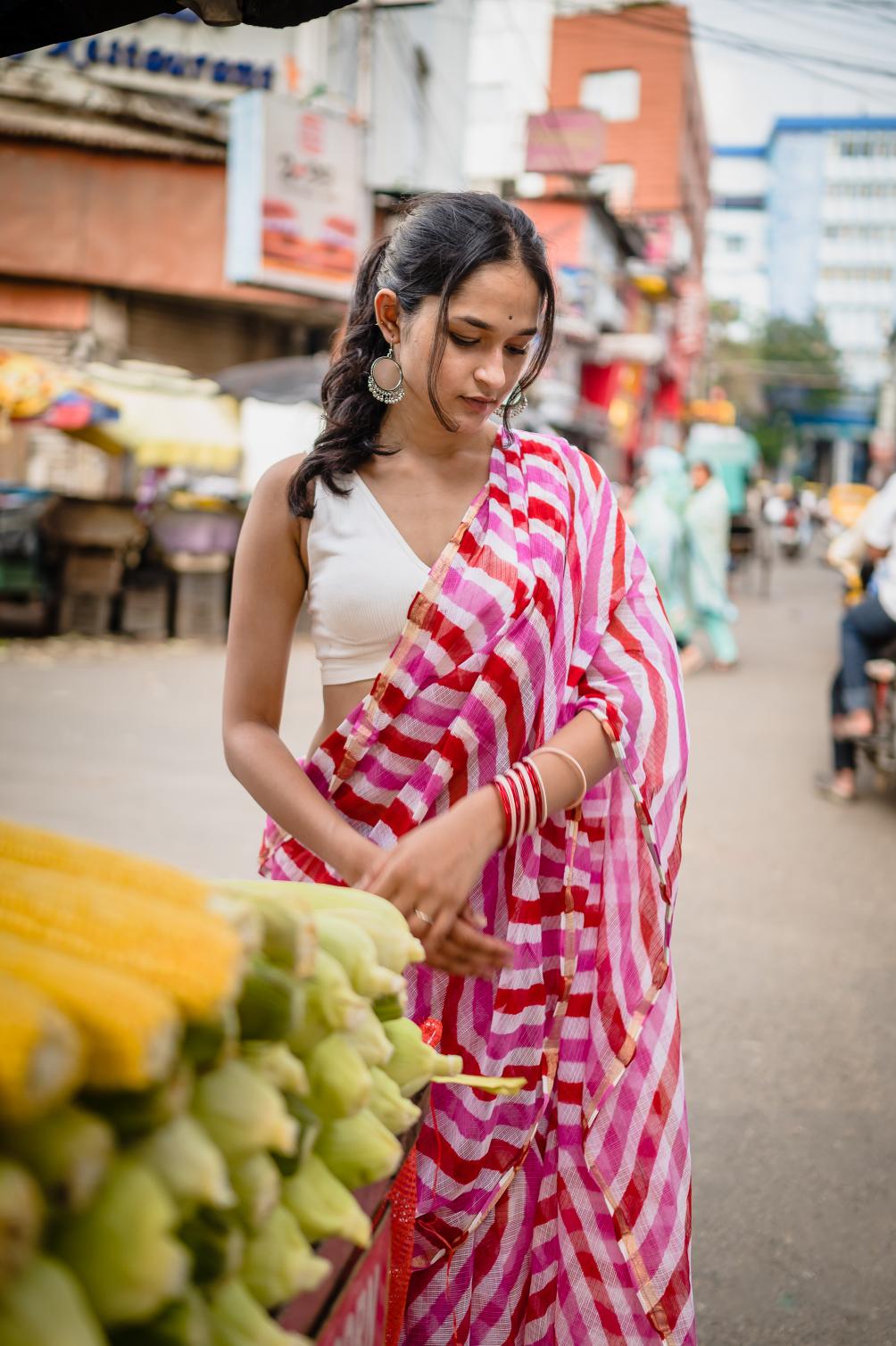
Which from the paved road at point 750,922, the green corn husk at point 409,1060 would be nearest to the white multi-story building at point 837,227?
the paved road at point 750,922

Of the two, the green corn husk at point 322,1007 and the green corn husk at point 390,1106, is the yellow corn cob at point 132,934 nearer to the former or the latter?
the green corn husk at point 322,1007

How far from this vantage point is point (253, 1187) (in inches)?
35.9

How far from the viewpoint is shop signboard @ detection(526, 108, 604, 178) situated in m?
23.4

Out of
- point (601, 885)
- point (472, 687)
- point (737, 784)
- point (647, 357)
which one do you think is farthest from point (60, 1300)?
point (647, 357)

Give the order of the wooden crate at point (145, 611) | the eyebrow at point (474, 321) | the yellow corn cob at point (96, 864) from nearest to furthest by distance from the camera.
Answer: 1. the yellow corn cob at point (96, 864)
2. the eyebrow at point (474, 321)
3. the wooden crate at point (145, 611)

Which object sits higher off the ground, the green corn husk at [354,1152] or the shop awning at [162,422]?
the shop awning at [162,422]

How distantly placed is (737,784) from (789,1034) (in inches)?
135

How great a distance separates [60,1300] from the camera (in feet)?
2.43

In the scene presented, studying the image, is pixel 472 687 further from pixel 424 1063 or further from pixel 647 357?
pixel 647 357

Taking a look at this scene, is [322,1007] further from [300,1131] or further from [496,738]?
[496,738]

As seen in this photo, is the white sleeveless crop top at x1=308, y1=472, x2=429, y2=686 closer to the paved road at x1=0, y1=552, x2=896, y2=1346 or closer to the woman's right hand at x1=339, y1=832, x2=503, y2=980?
the woman's right hand at x1=339, y1=832, x2=503, y2=980

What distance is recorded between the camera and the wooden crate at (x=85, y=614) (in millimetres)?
11648

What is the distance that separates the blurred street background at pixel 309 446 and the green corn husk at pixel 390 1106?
1373 millimetres

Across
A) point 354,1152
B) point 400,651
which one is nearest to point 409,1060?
point 354,1152
